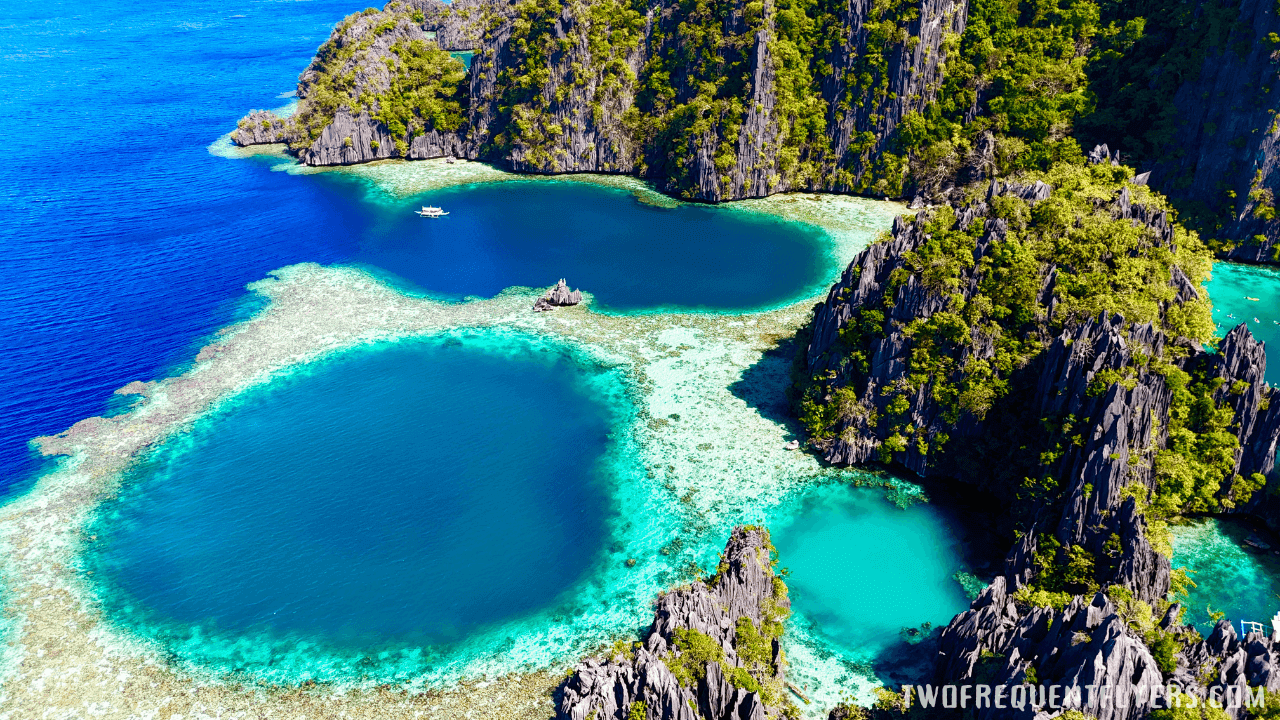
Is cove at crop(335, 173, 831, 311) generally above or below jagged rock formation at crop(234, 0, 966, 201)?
below

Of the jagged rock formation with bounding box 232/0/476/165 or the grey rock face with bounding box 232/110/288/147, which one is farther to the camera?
the grey rock face with bounding box 232/110/288/147

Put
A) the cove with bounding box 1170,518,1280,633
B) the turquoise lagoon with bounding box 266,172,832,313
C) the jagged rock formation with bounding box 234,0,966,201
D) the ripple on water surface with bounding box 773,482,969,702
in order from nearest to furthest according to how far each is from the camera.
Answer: the ripple on water surface with bounding box 773,482,969,702, the cove with bounding box 1170,518,1280,633, the turquoise lagoon with bounding box 266,172,832,313, the jagged rock formation with bounding box 234,0,966,201

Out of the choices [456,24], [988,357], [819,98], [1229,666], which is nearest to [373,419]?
[988,357]

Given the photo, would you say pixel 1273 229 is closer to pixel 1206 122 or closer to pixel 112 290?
pixel 1206 122

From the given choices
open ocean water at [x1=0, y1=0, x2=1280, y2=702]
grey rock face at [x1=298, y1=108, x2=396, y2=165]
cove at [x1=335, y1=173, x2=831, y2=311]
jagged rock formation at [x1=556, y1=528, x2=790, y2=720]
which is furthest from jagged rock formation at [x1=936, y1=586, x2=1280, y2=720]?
grey rock face at [x1=298, y1=108, x2=396, y2=165]

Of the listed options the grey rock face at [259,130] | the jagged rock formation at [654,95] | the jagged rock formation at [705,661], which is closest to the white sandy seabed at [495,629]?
the jagged rock formation at [705,661]

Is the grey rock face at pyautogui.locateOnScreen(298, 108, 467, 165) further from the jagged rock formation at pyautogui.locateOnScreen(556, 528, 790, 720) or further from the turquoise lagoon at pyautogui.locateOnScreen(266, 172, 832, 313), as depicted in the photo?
the jagged rock formation at pyautogui.locateOnScreen(556, 528, 790, 720)

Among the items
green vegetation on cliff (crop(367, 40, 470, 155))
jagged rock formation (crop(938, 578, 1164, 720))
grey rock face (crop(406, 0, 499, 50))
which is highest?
grey rock face (crop(406, 0, 499, 50))

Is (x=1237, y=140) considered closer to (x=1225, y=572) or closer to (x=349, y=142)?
(x=1225, y=572)
